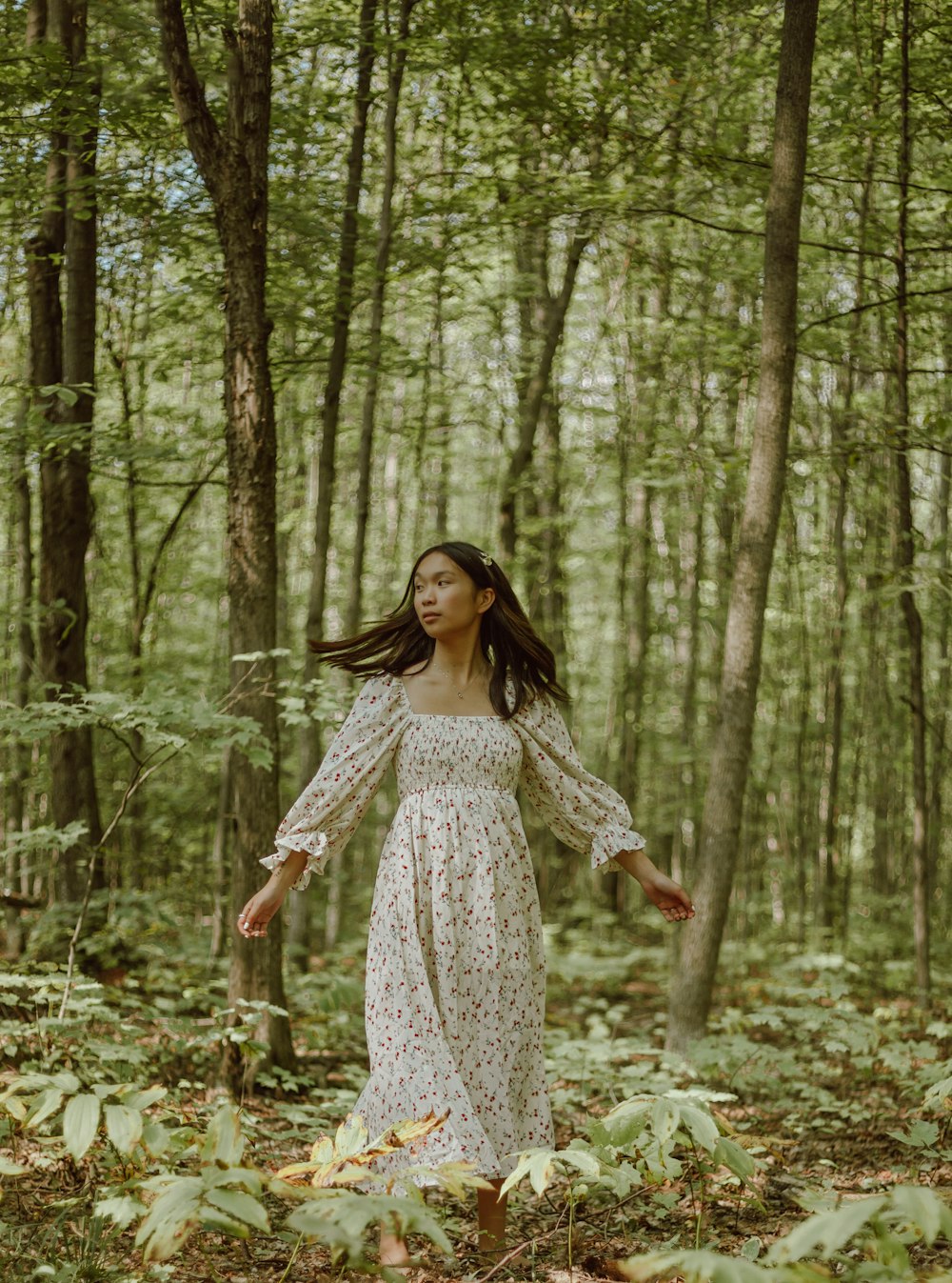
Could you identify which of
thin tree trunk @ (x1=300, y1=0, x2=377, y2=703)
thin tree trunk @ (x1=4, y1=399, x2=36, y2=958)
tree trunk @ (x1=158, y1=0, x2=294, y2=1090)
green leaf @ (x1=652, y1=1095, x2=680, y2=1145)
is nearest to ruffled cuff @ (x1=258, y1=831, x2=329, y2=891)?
green leaf @ (x1=652, y1=1095, x2=680, y2=1145)

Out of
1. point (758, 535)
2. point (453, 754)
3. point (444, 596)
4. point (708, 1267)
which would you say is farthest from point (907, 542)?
point (708, 1267)

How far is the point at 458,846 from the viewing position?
11.5 ft

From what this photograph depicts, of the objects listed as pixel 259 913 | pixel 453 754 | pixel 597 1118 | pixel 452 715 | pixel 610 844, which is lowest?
pixel 597 1118

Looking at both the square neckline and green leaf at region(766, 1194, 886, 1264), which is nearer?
green leaf at region(766, 1194, 886, 1264)

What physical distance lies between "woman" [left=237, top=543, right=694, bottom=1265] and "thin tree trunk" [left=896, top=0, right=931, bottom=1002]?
3.23 metres

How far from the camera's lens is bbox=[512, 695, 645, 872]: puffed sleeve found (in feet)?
12.3

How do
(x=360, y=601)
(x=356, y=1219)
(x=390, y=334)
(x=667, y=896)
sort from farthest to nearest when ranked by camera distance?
(x=390, y=334) → (x=360, y=601) → (x=667, y=896) → (x=356, y=1219)

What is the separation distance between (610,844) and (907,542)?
14.2ft

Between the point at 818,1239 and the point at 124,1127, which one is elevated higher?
the point at 818,1239

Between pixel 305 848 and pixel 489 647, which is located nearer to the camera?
pixel 305 848

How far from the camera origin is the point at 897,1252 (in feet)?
6.59

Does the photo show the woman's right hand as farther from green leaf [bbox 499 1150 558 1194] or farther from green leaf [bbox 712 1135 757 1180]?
green leaf [bbox 712 1135 757 1180]

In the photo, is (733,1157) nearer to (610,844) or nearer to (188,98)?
(610,844)

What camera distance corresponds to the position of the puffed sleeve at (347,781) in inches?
139
